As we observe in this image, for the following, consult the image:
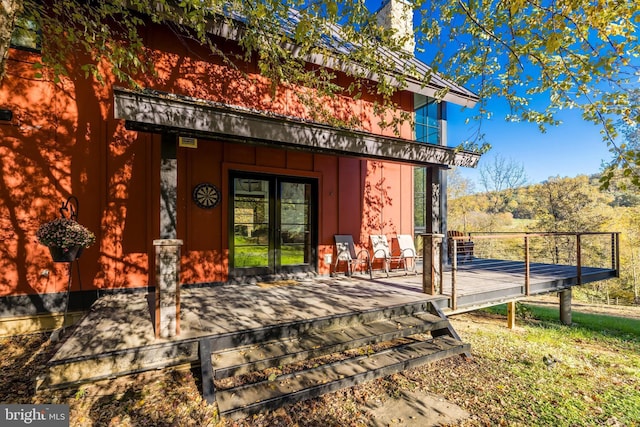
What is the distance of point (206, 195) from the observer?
4.93 metres

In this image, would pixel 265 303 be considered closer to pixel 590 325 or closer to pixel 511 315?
pixel 511 315

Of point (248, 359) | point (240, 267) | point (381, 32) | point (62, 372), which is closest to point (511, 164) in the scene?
point (381, 32)

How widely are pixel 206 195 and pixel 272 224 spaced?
1.32 metres

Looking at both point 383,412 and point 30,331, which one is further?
point 30,331

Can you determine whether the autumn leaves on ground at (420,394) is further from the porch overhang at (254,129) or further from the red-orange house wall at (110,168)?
the porch overhang at (254,129)

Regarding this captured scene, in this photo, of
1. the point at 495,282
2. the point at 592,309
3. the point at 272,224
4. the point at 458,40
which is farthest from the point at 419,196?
the point at 592,309

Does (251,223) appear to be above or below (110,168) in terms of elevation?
below

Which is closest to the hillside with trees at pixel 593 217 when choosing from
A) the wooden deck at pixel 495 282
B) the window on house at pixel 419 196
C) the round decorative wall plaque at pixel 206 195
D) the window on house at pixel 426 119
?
the window on house at pixel 419 196

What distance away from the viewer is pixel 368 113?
659cm

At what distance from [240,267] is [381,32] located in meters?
4.56

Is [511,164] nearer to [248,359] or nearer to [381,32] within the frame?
[381,32]

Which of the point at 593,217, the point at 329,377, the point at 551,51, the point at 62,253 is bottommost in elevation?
the point at 329,377

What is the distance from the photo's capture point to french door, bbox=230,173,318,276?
17.3 feet

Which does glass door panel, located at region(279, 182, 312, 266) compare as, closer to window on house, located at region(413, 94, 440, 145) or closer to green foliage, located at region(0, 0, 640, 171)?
green foliage, located at region(0, 0, 640, 171)
